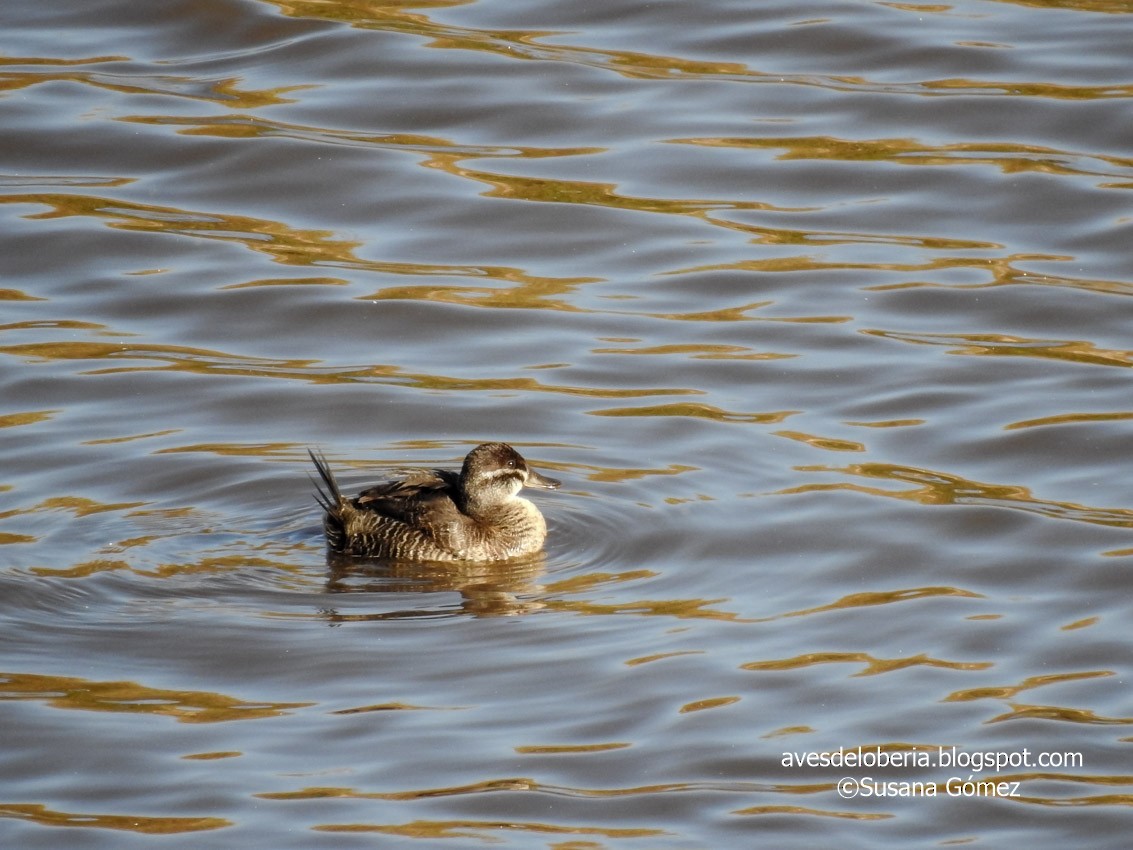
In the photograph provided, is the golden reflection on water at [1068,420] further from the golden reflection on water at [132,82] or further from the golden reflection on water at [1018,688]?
the golden reflection on water at [132,82]

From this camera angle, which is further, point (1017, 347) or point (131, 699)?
point (1017, 347)

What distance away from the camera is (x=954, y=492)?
→ 973 cm

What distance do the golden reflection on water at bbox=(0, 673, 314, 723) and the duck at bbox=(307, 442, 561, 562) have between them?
1825 millimetres

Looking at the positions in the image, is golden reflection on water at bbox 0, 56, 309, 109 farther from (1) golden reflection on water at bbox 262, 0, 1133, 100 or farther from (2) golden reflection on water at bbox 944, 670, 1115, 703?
(2) golden reflection on water at bbox 944, 670, 1115, 703

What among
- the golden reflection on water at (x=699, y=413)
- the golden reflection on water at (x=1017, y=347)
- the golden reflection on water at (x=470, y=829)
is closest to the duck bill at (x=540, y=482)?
the golden reflection on water at (x=699, y=413)

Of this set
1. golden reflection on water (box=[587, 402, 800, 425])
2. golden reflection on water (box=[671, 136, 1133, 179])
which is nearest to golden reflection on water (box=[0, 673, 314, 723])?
golden reflection on water (box=[587, 402, 800, 425])

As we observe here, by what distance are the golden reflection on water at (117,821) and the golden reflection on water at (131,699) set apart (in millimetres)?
734

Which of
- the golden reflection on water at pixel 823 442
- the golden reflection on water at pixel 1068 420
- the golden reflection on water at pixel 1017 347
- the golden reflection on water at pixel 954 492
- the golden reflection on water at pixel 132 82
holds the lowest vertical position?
the golden reflection on water at pixel 954 492

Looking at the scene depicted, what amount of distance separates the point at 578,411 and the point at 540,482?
114 cm

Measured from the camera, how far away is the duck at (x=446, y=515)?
31.3 feet

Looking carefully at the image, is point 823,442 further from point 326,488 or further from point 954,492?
point 326,488

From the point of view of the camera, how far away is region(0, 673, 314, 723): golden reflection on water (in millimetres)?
7668

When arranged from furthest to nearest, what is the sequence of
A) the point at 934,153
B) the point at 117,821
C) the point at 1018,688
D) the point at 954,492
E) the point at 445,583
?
the point at 934,153 → the point at 954,492 → the point at 445,583 → the point at 1018,688 → the point at 117,821

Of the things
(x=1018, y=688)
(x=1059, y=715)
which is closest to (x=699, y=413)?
(x=1018, y=688)
